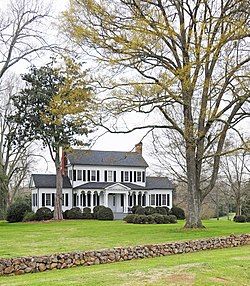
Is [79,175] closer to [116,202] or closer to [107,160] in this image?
[107,160]

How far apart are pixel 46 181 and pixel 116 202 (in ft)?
24.7

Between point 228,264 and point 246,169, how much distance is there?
134 feet

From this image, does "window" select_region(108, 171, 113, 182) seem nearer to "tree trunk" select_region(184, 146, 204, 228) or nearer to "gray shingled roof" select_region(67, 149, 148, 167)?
"gray shingled roof" select_region(67, 149, 148, 167)

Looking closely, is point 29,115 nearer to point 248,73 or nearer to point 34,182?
point 34,182

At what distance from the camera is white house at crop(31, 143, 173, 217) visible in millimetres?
51719

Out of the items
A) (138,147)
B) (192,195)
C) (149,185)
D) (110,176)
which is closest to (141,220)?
(138,147)

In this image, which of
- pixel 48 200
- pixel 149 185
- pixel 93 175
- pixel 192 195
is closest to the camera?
pixel 192 195

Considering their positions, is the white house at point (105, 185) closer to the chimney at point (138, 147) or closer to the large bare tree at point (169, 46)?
the chimney at point (138, 147)

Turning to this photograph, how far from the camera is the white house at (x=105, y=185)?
51719 millimetres

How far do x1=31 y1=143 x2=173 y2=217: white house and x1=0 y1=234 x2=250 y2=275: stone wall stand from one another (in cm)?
3202

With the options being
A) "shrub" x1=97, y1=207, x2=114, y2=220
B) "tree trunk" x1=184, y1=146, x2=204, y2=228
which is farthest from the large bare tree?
"shrub" x1=97, y1=207, x2=114, y2=220

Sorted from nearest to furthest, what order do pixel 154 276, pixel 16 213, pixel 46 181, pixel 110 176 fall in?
pixel 154 276
pixel 16 213
pixel 46 181
pixel 110 176

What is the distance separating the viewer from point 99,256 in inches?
598

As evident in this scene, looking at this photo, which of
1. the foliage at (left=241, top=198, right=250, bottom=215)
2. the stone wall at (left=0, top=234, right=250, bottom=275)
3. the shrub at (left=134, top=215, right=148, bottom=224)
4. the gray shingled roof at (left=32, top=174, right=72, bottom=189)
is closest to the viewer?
→ the stone wall at (left=0, top=234, right=250, bottom=275)
